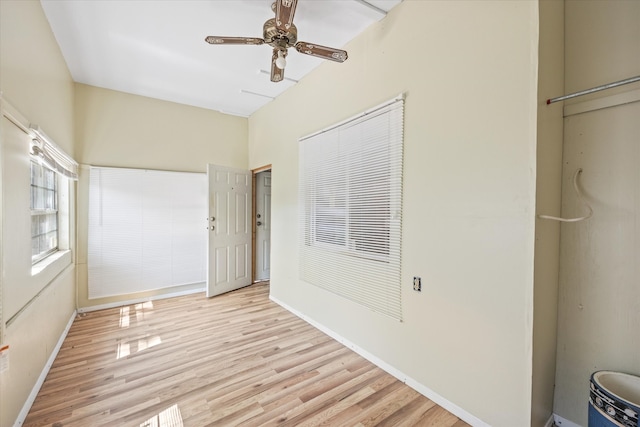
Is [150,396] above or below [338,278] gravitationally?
below

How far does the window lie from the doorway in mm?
2697

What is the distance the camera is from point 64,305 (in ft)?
10.1

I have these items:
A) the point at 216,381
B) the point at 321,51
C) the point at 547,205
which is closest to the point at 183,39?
the point at 321,51

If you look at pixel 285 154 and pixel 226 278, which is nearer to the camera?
pixel 285 154

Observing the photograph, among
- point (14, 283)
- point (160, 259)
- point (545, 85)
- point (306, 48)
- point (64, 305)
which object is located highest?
point (306, 48)

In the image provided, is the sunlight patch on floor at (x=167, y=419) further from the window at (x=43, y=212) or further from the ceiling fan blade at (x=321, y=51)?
the ceiling fan blade at (x=321, y=51)

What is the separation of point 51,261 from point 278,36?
116 inches

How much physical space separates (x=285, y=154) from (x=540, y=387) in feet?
11.4

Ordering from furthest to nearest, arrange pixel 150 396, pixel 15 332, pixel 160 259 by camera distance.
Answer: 1. pixel 160 259
2. pixel 150 396
3. pixel 15 332

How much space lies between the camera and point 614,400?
1365 millimetres

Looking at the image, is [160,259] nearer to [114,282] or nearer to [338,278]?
[114,282]

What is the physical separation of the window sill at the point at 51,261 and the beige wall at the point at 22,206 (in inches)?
1.8

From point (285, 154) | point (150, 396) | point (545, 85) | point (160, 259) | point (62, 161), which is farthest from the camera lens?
point (160, 259)

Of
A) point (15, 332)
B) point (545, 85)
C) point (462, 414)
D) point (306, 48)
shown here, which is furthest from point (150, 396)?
point (545, 85)
